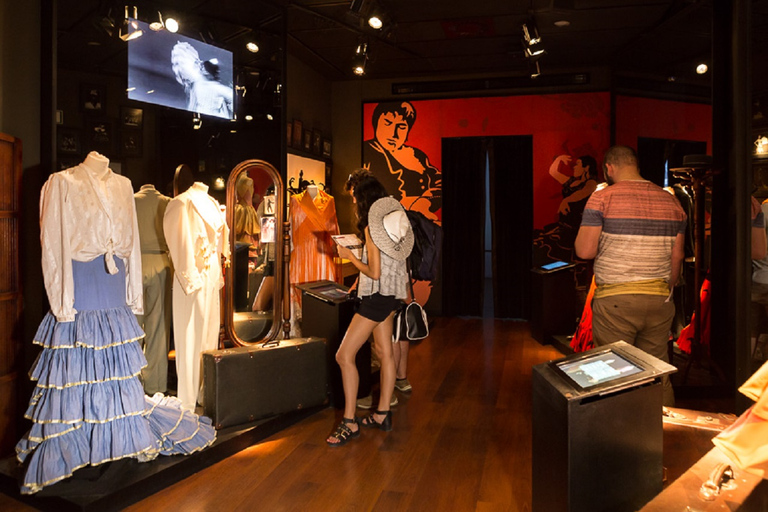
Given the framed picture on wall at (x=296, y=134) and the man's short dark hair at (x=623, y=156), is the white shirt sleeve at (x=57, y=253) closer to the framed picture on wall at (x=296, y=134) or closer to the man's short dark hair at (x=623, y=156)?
the man's short dark hair at (x=623, y=156)

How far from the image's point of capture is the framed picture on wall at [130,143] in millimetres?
3715

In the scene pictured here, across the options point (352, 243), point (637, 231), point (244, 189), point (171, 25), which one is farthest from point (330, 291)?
point (637, 231)

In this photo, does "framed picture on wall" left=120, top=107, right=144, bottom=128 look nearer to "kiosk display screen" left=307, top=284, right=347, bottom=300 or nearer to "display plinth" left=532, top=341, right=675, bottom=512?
"kiosk display screen" left=307, top=284, right=347, bottom=300

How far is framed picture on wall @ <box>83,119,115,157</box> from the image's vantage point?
11.5ft

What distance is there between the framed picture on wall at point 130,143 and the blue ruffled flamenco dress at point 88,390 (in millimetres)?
957

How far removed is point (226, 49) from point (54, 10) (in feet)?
4.97

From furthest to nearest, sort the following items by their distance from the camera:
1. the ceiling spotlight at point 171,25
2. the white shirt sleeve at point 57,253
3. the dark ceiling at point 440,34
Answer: the ceiling spotlight at point 171,25 < the dark ceiling at point 440,34 < the white shirt sleeve at point 57,253

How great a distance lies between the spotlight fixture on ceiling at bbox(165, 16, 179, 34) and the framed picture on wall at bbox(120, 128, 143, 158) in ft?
2.67

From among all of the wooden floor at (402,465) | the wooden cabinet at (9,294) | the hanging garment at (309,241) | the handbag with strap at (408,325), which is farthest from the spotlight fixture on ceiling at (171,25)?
the wooden floor at (402,465)

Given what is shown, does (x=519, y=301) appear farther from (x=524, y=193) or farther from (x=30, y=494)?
(x=30, y=494)

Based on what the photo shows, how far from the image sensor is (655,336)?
9.93 feet

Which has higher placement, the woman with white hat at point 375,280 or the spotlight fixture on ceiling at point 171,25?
the spotlight fixture on ceiling at point 171,25

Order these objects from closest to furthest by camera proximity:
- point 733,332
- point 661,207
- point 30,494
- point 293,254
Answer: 1. point 30,494
2. point 661,207
3. point 733,332
4. point 293,254

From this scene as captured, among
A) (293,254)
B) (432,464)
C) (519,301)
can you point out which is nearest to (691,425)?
(432,464)
